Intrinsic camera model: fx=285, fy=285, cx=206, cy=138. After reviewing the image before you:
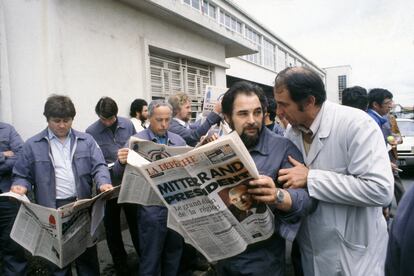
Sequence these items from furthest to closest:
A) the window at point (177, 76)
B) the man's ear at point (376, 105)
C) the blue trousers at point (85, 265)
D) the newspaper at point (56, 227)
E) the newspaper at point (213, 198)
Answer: the window at point (177, 76)
the man's ear at point (376, 105)
the blue trousers at point (85, 265)
the newspaper at point (56, 227)
the newspaper at point (213, 198)

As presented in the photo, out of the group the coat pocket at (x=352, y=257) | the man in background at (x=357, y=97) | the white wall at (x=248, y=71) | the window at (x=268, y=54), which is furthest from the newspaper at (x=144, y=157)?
the window at (x=268, y=54)

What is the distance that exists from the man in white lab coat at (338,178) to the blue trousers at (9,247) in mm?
2749

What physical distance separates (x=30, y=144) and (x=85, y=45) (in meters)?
2.65

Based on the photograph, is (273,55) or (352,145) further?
(273,55)

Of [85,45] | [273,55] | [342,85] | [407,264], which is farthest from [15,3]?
[342,85]

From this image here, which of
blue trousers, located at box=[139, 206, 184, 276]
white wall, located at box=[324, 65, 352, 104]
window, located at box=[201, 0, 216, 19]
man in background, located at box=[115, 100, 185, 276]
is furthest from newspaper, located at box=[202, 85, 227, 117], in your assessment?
white wall, located at box=[324, 65, 352, 104]

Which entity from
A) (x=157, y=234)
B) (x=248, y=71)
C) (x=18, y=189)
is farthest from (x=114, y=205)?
(x=248, y=71)

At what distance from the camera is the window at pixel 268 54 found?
20.8 m

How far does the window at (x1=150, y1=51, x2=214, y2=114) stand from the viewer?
6.18m

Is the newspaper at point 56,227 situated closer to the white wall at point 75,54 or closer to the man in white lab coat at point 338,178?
the man in white lab coat at point 338,178

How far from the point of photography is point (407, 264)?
2.05ft

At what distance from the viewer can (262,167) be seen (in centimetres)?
145

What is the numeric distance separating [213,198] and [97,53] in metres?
4.18

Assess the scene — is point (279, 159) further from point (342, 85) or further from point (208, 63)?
point (342, 85)
